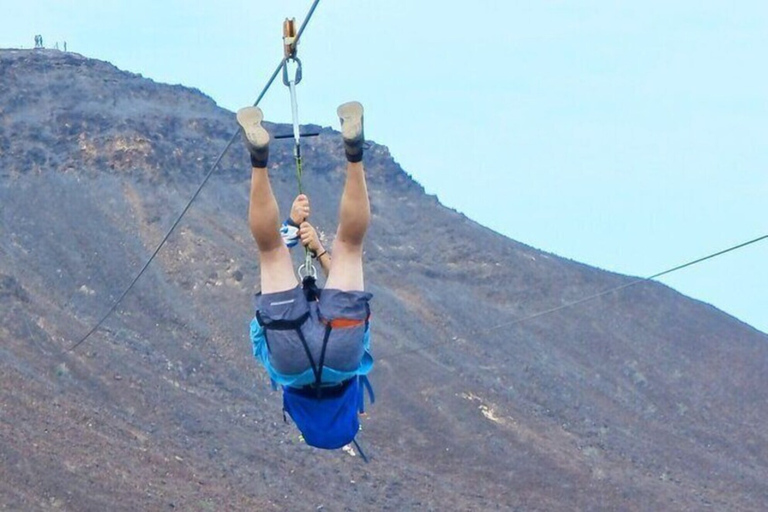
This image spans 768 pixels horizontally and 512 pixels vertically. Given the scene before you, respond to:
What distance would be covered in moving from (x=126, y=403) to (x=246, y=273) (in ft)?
35.2

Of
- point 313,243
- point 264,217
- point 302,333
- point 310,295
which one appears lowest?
point 302,333

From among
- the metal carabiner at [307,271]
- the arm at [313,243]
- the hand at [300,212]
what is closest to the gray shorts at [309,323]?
the metal carabiner at [307,271]

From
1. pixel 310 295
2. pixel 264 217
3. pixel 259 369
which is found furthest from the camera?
pixel 259 369

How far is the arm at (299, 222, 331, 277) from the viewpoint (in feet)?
26.1

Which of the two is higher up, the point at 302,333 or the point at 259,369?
the point at 302,333

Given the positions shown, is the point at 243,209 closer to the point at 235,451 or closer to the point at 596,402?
the point at 596,402

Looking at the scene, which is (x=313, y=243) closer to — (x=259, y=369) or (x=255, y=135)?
(x=255, y=135)

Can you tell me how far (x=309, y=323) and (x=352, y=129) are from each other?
1031 mm

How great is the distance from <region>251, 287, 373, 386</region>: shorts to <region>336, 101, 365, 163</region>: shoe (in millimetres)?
725

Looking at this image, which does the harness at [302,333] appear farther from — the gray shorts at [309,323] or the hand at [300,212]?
the hand at [300,212]

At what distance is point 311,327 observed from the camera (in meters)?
7.53

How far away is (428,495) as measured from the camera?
31031 mm

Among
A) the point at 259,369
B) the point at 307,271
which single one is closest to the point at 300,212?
the point at 307,271

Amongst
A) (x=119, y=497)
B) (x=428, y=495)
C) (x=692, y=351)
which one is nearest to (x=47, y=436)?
(x=119, y=497)
